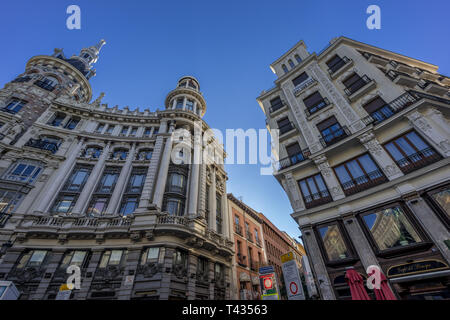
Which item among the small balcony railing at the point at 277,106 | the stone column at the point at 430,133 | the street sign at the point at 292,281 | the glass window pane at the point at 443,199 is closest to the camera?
the street sign at the point at 292,281

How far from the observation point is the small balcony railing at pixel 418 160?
38.0 feet

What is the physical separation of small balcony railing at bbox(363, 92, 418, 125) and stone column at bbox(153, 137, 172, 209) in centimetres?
1933

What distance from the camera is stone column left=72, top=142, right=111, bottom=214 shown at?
1969 cm

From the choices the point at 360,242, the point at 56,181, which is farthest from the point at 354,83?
the point at 56,181

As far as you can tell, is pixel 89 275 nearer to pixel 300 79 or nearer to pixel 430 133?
pixel 430 133

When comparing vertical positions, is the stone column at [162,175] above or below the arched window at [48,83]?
below

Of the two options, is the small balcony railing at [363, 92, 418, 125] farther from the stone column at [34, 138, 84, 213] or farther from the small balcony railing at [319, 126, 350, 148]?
the stone column at [34, 138, 84, 213]

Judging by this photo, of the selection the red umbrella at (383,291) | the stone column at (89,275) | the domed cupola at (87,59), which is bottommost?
the red umbrella at (383,291)

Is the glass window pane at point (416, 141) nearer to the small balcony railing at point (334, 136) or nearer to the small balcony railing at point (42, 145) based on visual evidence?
the small balcony railing at point (334, 136)

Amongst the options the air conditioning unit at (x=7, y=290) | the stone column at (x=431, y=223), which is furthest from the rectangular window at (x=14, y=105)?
the stone column at (x=431, y=223)

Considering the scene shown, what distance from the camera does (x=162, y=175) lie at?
21.5 metres

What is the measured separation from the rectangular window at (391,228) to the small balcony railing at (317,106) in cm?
1040

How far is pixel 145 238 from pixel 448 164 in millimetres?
21465

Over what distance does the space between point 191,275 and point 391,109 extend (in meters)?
20.7
